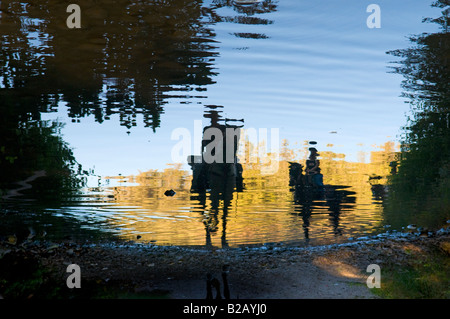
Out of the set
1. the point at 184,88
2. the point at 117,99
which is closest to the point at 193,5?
the point at 184,88

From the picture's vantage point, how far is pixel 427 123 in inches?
315

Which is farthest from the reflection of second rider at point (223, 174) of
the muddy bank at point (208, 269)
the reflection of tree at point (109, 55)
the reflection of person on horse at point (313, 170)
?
the reflection of person on horse at point (313, 170)

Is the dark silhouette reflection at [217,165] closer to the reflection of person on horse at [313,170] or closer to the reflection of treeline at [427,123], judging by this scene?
the reflection of person on horse at [313,170]

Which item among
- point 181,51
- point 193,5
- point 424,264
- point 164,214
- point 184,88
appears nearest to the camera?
point 193,5

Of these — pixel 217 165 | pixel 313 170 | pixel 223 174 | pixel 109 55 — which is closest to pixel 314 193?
pixel 313 170

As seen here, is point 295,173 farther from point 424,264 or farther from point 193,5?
Answer: point 193,5

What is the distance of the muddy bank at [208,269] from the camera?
5.74m

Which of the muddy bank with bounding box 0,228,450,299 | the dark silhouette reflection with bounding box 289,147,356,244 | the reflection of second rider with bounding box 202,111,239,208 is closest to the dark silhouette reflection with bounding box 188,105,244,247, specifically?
the reflection of second rider with bounding box 202,111,239,208

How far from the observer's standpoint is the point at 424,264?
303 inches

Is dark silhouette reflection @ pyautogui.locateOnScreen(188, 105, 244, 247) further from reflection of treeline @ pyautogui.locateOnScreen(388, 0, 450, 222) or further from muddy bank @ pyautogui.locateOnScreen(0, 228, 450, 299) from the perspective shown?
reflection of treeline @ pyautogui.locateOnScreen(388, 0, 450, 222)

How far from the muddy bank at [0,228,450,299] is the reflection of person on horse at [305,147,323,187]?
1.71 metres
